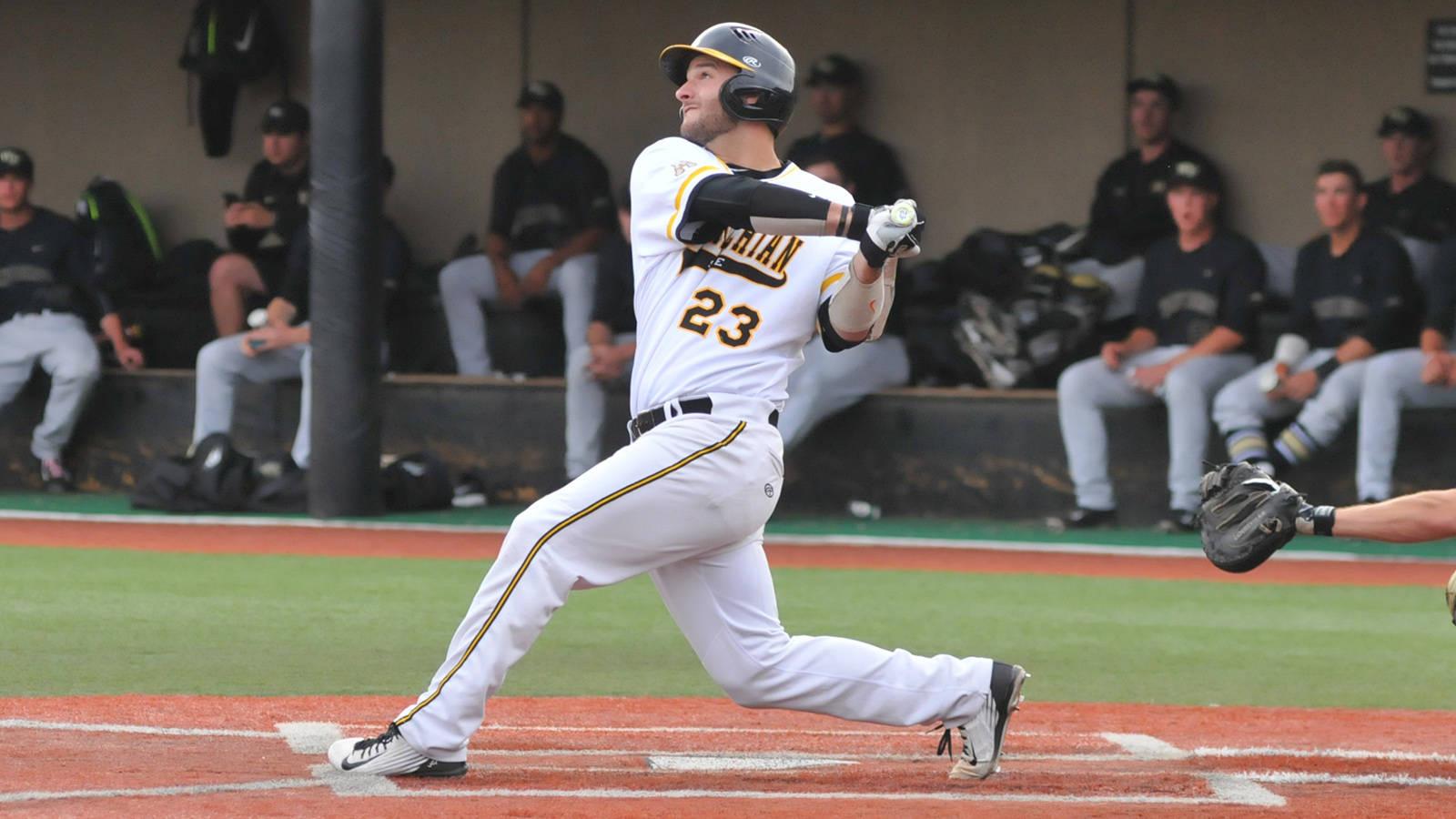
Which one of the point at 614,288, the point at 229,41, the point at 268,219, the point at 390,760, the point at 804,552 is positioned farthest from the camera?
the point at 229,41

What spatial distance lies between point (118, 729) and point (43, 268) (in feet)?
22.2

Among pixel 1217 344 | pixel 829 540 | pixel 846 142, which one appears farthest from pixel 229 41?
pixel 1217 344

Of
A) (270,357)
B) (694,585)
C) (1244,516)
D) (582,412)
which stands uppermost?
(1244,516)

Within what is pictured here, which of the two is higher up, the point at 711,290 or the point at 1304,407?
the point at 711,290

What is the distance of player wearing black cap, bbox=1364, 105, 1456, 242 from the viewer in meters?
9.80

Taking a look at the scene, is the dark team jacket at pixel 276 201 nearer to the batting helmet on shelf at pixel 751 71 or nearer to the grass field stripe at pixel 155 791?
the batting helmet on shelf at pixel 751 71

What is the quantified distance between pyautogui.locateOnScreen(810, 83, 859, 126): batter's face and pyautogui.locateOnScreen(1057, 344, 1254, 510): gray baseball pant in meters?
2.11

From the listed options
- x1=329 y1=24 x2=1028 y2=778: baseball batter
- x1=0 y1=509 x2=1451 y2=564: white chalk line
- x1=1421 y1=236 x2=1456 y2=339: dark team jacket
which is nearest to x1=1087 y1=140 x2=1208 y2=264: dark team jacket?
x1=1421 y1=236 x2=1456 y2=339: dark team jacket

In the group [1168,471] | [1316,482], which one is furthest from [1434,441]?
[1168,471]

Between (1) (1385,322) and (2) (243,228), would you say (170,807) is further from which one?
(2) (243,228)

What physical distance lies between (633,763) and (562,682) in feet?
4.43

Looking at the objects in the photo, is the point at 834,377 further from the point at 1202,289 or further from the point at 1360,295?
the point at 1360,295

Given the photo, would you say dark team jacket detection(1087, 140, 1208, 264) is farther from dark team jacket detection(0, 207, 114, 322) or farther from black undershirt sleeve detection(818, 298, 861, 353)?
black undershirt sleeve detection(818, 298, 861, 353)

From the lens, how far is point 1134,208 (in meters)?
10.2
